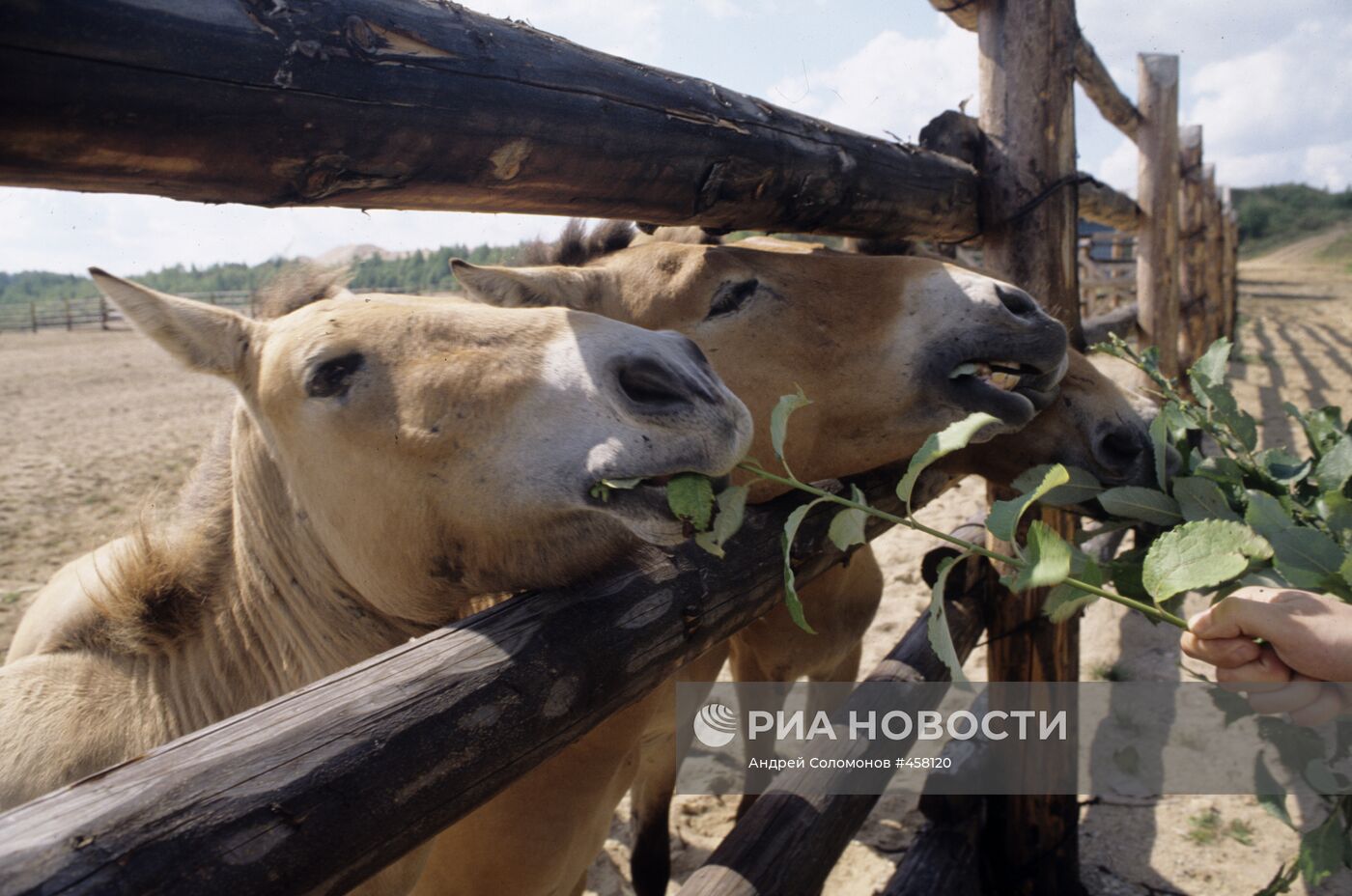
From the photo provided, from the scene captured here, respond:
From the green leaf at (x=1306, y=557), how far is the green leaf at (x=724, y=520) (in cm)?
108

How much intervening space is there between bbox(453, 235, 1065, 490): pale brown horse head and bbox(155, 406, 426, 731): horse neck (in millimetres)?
732

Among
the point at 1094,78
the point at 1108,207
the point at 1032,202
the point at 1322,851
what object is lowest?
the point at 1322,851

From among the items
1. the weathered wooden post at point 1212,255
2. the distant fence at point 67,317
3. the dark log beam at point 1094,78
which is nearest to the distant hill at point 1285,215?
the weathered wooden post at point 1212,255

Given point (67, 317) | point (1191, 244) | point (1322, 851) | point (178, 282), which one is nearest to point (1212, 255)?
point (1191, 244)

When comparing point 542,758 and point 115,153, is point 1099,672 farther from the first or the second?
point 115,153

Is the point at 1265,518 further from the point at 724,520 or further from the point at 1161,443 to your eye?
the point at 724,520

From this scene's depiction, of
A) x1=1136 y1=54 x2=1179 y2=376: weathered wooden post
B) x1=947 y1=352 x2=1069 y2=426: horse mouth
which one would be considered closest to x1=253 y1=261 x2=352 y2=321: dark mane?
x1=947 y1=352 x2=1069 y2=426: horse mouth

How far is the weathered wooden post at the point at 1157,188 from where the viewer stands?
5.83 m

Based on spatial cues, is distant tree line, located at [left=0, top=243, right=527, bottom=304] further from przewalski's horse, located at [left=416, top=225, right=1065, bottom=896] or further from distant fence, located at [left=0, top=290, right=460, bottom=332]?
przewalski's horse, located at [left=416, top=225, right=1065, bottom=896]

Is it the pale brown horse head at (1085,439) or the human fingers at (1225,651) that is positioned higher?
the pale brown horse head at (1085,439)

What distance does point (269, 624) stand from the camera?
1.88 meters

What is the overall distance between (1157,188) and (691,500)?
19.2 feet

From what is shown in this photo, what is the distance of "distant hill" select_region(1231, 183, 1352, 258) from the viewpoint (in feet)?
168

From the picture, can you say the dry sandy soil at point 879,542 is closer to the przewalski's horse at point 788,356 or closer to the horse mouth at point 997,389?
the przewalski's horse at point 788,356
